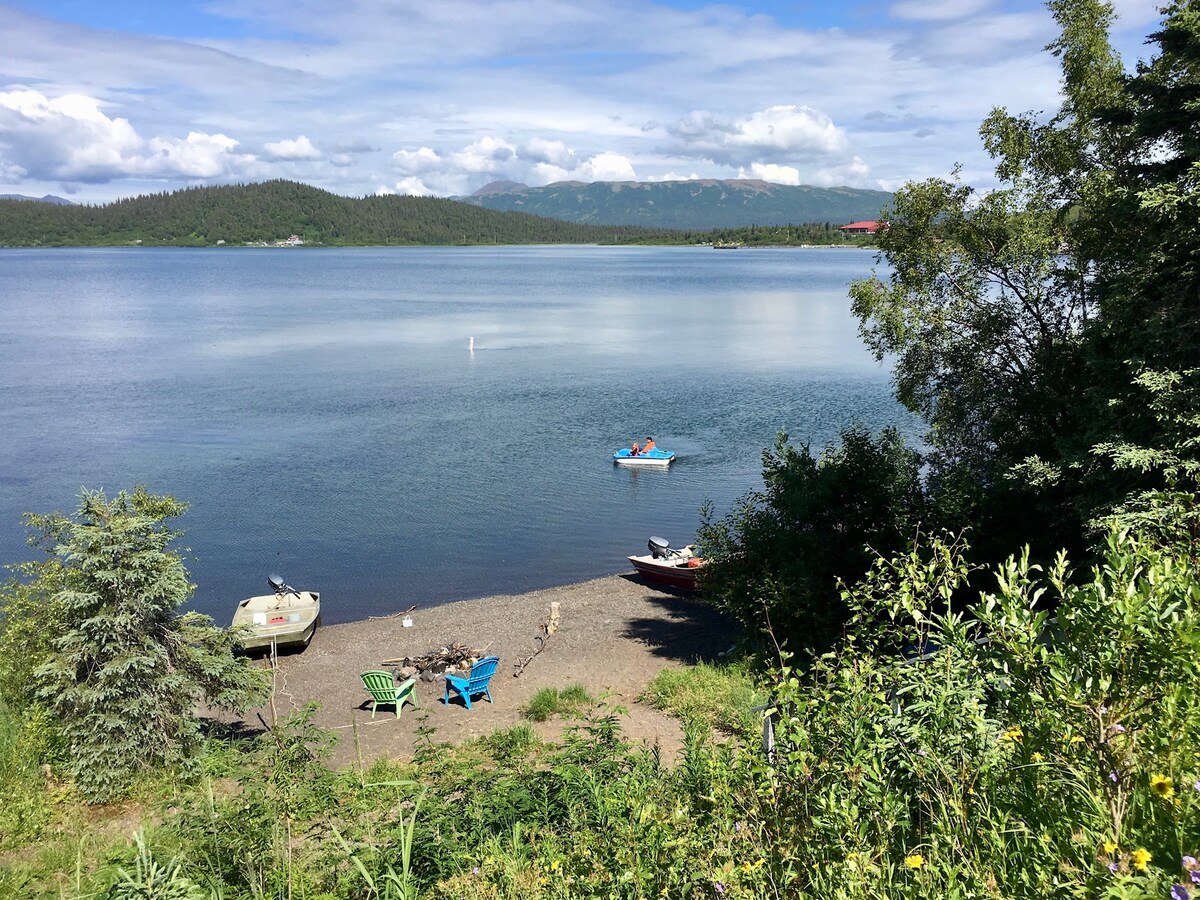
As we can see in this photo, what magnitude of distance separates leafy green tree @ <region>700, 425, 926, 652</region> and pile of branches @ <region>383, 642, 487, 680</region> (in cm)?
553

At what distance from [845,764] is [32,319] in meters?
94.3

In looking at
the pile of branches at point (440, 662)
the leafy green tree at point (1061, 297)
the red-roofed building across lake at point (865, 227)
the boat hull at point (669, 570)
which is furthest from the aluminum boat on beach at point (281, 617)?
the red-roofed building across lake at point (865, 227)

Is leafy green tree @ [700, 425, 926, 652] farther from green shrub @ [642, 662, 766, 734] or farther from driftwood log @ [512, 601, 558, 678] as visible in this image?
driftwood log @ [512, 601, 558, 678]

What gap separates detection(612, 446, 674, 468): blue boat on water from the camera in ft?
118

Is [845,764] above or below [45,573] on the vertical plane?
above

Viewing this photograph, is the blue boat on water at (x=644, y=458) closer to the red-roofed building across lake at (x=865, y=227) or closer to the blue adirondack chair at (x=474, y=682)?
the red-roofed building across lake at (x=865, y=227)

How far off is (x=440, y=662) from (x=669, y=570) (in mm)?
7700

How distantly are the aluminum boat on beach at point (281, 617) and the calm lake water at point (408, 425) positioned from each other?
174cm

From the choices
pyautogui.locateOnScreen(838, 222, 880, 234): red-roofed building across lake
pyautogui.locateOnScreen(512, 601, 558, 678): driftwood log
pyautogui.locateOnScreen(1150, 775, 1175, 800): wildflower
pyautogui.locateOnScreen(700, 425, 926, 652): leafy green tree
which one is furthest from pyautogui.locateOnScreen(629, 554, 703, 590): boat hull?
pyautogui.locateOnScreen(1150, 775, 1175, 800): wildflower

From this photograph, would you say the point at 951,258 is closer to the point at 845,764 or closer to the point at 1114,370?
the point at 1114,370

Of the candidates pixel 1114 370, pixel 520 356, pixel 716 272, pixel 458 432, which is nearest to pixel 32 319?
pixel 520 356

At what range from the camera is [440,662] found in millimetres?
18484

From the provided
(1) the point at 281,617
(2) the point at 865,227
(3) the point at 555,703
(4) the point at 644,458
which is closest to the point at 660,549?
(3) the point at 555,703

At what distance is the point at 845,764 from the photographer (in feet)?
15.0
